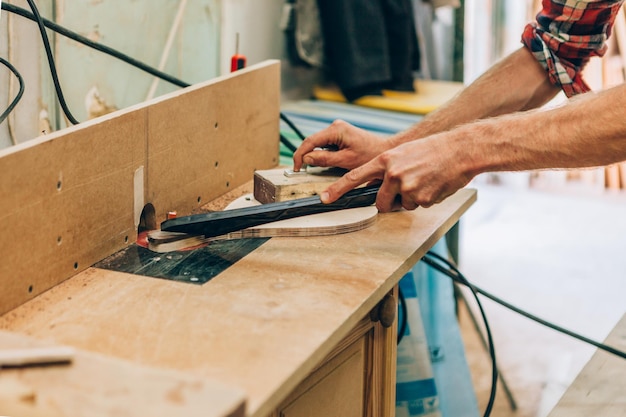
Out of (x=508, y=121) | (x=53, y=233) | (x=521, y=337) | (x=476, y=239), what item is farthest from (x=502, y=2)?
(x=53, y=233)

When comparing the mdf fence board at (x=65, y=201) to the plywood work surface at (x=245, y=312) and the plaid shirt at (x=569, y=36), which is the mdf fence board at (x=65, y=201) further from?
the plaid shirt at (x=569, y=36)

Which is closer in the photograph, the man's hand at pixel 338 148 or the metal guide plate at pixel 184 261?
the metal guide plate at pixel 184 261

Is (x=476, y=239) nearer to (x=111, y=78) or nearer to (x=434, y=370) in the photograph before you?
(x=434, y=370)

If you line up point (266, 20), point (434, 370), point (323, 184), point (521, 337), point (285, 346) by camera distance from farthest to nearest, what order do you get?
point (521, 337) → point (266, 20) → point (434, 370) → point (323, 184) → point (285, 346)

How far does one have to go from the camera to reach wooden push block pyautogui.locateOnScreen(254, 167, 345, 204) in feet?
4.58

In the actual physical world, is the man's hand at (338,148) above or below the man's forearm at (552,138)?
below

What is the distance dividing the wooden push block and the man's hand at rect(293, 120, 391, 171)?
0.10 feet

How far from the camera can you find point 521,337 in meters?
2.92

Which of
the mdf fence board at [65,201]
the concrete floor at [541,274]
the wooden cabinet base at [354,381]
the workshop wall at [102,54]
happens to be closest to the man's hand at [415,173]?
the wooden cabinet base at [354,381]

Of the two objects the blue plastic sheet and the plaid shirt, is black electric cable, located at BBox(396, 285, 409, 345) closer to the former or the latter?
the blue plastic sheet

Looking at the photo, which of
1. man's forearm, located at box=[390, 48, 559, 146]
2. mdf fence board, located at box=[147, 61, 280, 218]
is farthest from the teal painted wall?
man's forearm, located at box=[390, 48, 559, 146]

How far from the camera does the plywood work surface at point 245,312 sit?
0.89 m

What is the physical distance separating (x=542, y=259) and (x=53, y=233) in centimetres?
282

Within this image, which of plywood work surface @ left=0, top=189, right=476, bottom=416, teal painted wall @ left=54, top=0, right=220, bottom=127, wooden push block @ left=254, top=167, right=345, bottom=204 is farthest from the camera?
teal painted wall @ left=54, top=0, right=220, bottom=127
